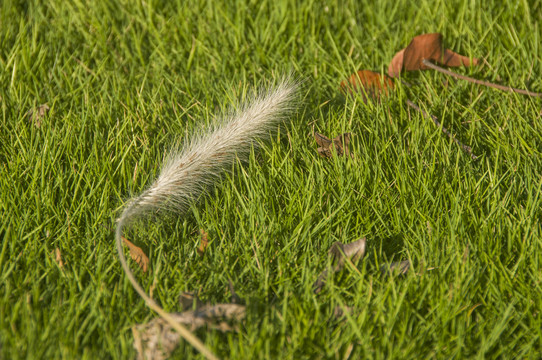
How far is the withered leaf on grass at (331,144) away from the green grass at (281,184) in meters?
0.03

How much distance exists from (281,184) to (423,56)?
0.97 metres

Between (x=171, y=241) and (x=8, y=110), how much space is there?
1.02 metres

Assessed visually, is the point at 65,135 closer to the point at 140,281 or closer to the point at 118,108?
the point at 118,108

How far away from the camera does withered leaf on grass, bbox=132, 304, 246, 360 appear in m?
1.44

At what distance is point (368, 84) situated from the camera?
95.7 inches

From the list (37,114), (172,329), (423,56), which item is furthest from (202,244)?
(423,56)

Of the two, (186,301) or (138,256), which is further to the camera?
(138,256)

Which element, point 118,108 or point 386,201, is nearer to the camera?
point 386,201

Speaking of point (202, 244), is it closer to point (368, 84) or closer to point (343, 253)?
point (343, 253)

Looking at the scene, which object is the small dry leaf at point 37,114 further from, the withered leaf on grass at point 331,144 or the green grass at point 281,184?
the withered leaf on grass at point 331,144

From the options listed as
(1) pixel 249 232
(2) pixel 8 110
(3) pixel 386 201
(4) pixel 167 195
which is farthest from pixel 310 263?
(2) pixel 8 110

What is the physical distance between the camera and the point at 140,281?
1.65m

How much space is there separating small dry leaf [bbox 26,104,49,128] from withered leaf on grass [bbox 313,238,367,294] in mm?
1237

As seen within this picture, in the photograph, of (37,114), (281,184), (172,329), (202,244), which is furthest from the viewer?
(37,114)
